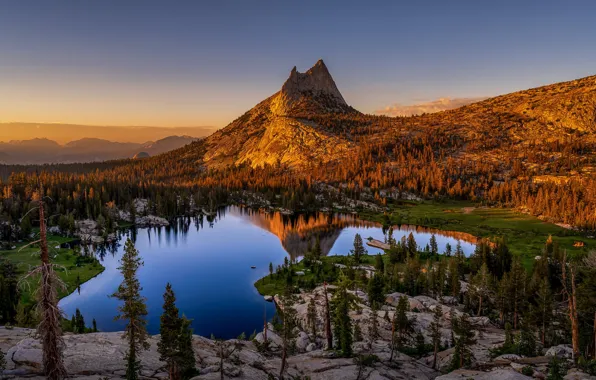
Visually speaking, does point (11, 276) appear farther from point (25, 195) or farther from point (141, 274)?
point (25, 195)

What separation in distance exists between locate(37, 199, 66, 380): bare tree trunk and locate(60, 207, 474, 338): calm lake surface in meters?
52.8

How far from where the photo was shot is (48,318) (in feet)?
68.4

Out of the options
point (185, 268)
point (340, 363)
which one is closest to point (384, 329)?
point (340, 363)

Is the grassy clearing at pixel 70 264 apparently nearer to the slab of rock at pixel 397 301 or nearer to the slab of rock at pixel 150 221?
the slab of rock at pixel 150 221

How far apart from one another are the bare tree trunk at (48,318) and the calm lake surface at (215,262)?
173 ft

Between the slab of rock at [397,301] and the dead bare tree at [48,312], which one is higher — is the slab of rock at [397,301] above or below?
below

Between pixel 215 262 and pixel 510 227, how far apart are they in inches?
5396

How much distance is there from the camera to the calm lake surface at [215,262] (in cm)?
8031

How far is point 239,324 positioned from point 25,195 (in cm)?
17900

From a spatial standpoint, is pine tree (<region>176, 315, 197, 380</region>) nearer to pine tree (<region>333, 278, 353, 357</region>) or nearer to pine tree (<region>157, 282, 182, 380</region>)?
pine tree (<region>157, 282, 182, 380</region>)

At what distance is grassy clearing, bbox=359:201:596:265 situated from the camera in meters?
128

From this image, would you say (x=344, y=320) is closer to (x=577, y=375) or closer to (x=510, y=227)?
(x=577, y=375)

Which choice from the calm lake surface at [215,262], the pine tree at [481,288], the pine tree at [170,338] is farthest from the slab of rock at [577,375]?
the calm lake surface at [215,262]

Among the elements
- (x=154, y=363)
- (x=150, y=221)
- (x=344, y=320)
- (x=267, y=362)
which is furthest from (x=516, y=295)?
(x=150, y=221)
